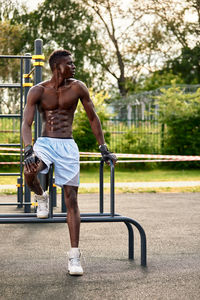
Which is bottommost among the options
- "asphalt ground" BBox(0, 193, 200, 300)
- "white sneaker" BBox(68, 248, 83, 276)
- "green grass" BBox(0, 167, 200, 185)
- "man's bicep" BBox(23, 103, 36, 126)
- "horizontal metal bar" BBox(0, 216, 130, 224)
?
"green grass" BBox(0, 167, 200, 185)

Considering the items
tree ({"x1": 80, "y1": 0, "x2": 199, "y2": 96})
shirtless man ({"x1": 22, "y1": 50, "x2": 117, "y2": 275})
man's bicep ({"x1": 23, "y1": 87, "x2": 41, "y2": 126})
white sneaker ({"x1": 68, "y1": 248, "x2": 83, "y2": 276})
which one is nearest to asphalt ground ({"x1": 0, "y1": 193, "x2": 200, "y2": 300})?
white sneaker ({"x1": 68, "y1": 248, "x2": 83, "y2": 276})

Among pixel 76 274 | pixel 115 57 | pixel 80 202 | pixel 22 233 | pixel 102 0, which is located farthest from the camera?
pixel 115 57

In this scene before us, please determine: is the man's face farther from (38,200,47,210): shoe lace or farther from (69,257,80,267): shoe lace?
(69,257,80,267): shoe lace

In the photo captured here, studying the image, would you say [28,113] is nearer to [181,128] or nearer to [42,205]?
[42,205]

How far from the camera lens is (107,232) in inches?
248

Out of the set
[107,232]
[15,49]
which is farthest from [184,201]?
[15,49]

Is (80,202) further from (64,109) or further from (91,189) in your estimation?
(64,109)

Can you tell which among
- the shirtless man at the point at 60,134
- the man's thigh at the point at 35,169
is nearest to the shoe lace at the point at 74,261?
the shirtless man at the point at 60,134

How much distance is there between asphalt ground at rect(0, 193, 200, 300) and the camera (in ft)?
12.2

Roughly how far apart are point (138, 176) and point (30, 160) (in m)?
11.1

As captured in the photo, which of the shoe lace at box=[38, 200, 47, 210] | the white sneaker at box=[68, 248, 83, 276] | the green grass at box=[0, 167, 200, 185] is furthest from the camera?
the green grass at box=[0, 167, 200, 185]

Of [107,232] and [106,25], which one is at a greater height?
[106,25]

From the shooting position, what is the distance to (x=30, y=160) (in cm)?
402

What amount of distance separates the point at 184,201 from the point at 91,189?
7.68 feet
